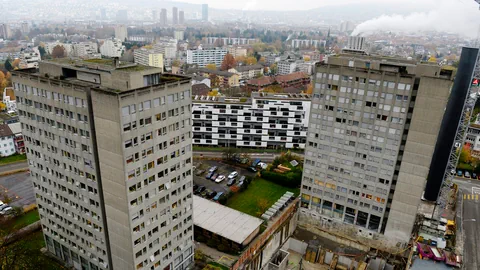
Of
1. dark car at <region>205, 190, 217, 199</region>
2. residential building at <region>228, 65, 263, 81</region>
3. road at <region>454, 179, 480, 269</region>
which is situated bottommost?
road at <region>454, 179, 480, 269</region>

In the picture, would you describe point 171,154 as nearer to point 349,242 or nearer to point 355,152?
point 355,152

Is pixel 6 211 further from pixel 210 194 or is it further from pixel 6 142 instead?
pixel 210 194

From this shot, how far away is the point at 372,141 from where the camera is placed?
47.8m

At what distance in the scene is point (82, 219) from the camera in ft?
128

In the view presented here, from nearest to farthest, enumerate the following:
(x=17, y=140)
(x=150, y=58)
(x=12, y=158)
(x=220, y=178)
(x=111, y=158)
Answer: (x=111, y=158) → (x=220, y=178) → (x=12, y=158) → (x=17, y=140) → (x=150, y=58)

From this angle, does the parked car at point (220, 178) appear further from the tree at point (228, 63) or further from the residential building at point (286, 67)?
the tree at point (228, 63)

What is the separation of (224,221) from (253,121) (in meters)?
36.9

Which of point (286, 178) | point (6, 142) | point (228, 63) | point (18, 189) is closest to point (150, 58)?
point (228, 63)

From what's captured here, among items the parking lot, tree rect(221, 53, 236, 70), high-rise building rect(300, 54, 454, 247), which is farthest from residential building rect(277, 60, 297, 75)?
high-rise building rect(300, 54, 454, 247)

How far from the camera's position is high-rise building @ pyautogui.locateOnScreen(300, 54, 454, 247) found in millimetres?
44000

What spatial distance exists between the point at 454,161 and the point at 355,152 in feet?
69.3

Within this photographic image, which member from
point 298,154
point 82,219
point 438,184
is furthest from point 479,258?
point 82,219

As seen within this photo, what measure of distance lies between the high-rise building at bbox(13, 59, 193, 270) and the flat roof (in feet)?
20.5

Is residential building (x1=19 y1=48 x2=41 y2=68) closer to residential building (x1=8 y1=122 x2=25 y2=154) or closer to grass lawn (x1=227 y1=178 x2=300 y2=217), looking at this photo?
residential building (x1=8 y1=122 x2=25 y2=154)
